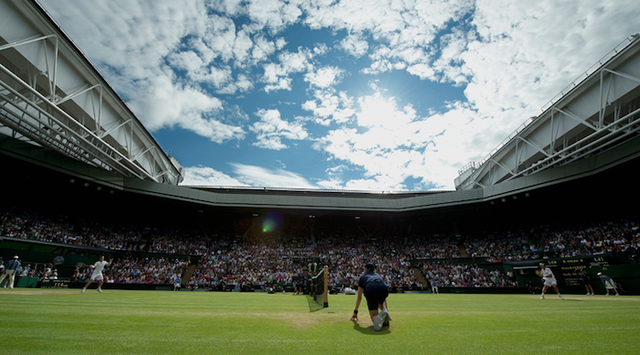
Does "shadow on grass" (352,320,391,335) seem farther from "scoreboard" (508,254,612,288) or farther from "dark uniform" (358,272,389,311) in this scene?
"scoreboard" (508,254,612,288)

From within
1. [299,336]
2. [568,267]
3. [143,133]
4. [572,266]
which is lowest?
[568,267]

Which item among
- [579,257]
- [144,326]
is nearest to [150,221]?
[144,326]

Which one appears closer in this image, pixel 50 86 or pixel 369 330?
pixel 369 330

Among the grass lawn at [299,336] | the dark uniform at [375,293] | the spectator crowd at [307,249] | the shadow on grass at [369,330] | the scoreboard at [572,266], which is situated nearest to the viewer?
the grass lawn at [299,336]

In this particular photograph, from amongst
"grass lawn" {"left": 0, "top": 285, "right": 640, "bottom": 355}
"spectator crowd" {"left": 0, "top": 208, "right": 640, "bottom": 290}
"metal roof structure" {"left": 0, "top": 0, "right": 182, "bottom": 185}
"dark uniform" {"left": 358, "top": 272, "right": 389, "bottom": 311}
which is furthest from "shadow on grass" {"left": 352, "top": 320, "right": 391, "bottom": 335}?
"metal roof structure" {"left": 0, "top": 0, "right": 182, "bottom": 185}

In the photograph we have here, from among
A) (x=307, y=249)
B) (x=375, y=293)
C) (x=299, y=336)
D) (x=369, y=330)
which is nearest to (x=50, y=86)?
(x=299, y=336)

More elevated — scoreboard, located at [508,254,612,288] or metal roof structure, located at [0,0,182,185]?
metal roof structure, located at [0,0,182,185]

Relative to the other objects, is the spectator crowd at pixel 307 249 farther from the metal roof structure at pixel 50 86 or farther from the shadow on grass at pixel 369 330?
the shadow on grass at pixel 369 330

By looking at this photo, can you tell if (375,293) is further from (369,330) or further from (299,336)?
(299,336)

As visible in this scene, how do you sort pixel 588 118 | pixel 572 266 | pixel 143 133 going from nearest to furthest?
pixel 588 118
pixel 572 266
pixel 143 133

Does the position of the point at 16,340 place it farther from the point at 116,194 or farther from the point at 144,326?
the point at 116,194

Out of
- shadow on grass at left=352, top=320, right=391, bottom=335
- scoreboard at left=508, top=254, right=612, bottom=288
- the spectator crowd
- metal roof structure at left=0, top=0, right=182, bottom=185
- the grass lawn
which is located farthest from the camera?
the spectator crowd

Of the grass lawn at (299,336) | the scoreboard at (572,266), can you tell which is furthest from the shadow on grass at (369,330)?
the scoreboard at (572,266)

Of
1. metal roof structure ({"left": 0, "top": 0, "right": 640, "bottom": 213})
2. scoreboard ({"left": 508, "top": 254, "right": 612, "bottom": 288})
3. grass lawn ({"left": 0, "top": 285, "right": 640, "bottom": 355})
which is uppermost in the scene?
metal roof structure ({"left": 0, "top": 0, "right": 640, "bottom": 213})
